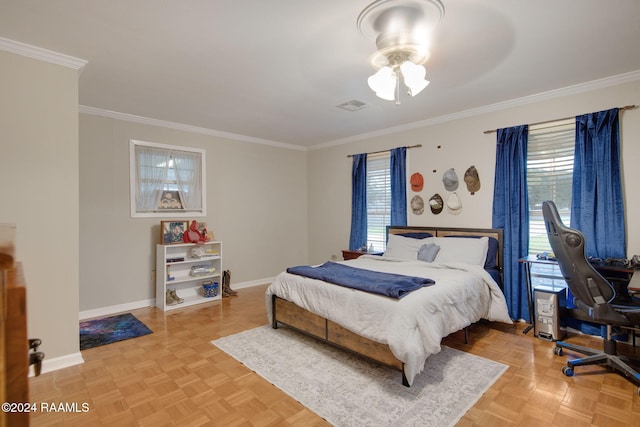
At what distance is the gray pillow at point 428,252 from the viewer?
3875 mm

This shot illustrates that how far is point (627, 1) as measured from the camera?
6.51 feet

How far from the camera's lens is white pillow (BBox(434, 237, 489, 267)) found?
3.66m

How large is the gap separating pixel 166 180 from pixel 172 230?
74 cm

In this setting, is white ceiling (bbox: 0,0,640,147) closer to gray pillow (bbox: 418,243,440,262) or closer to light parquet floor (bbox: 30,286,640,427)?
gray pillow (bbox: 418,243,440,262)

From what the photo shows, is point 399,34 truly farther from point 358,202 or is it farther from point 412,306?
point 358,202

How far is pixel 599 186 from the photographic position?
317 centimetres

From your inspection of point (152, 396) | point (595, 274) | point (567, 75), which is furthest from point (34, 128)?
point (567, 75)

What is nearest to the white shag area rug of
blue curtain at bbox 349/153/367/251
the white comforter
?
the white comforter

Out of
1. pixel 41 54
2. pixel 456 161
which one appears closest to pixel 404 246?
pixel 456 161

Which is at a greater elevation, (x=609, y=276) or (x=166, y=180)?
(x=166, y=180)

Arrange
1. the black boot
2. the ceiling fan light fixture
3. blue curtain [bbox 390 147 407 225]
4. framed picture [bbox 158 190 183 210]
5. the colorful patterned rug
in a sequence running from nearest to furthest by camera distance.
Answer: the ceiling fan light fixture < the colorful patterned rug < framed picture [bbox 158 190 183 210] < blue curtain [bbox 390 147 407 225] < the black boot

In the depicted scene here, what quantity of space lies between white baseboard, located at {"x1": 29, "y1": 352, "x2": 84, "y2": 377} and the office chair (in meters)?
4.02

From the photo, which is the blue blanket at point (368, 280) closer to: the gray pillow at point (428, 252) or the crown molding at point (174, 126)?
the gray pillow at point (428, 252)

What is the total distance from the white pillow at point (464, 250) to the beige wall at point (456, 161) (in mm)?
385
